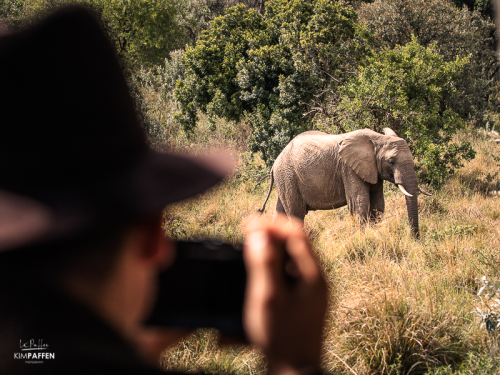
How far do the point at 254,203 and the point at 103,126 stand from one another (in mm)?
7881

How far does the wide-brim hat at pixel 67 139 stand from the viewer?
0.56 metres

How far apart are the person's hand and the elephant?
5.33 meters

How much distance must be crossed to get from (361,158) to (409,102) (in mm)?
3112

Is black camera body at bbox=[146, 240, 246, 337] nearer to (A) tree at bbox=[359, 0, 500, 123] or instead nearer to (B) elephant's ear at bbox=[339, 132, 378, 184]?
(B) elephant's ear at bbox=[339, 132, 378, 184]

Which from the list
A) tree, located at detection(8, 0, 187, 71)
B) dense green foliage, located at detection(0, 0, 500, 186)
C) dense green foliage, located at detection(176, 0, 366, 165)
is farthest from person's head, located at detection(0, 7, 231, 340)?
tree, located at detection(8, 0, 187, 71)

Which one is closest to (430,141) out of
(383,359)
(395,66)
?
(395,66)

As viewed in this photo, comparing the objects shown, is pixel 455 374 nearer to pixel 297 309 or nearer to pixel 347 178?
pixel 297 309

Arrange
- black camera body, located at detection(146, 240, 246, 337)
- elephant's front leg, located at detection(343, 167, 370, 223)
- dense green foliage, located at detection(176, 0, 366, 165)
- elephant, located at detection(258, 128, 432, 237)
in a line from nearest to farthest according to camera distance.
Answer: black camera body, located at detection(146, 240, 246, 337), elephant, located at detection(258, 128, 432, 237), elephant's front leg, located at detection(343, 167, 370, 223), dense green foliage, located at detection(176, 0, 366, 165)

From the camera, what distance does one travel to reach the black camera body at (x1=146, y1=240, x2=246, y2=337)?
0.74 meters

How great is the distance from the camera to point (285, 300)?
0.62m

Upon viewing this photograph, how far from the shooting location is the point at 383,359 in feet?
8.21

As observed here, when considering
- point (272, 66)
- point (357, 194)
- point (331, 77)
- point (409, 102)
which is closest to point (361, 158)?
point (357, 194)

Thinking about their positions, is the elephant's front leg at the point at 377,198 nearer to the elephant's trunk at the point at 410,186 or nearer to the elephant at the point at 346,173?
the elephant at the point at 346,173

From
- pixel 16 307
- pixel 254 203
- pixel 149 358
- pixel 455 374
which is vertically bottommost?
pixel 455 374
